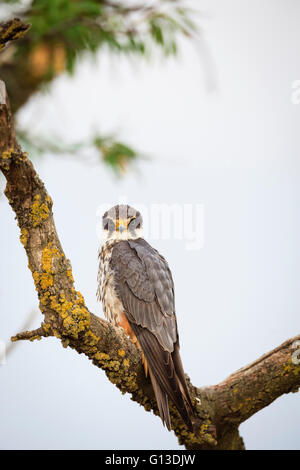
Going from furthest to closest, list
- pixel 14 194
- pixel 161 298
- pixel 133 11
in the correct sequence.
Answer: pixel 133 11, pixel 161 298, pixel 14 194

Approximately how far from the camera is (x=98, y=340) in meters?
2.51

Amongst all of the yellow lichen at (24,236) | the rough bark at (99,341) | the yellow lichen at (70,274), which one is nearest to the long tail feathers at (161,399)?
the rough bark at (99,341)

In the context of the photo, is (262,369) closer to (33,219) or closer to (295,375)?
(295,375)

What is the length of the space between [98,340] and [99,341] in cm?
2

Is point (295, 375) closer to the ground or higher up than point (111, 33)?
closer to the ground

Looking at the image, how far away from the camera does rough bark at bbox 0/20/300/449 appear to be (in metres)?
2.24

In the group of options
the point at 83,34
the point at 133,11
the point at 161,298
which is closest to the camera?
the point at 161,298

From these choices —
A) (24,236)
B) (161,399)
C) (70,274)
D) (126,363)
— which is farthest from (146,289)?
(24,236)

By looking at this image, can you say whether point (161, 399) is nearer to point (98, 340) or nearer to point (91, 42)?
point (98, 340)

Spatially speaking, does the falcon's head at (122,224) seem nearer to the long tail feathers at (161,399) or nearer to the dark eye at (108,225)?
the dark eye at (108,225)

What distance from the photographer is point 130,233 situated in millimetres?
3762

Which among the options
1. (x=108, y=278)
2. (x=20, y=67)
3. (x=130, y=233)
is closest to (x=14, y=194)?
(x=108, y=278)

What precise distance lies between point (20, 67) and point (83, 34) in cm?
75
